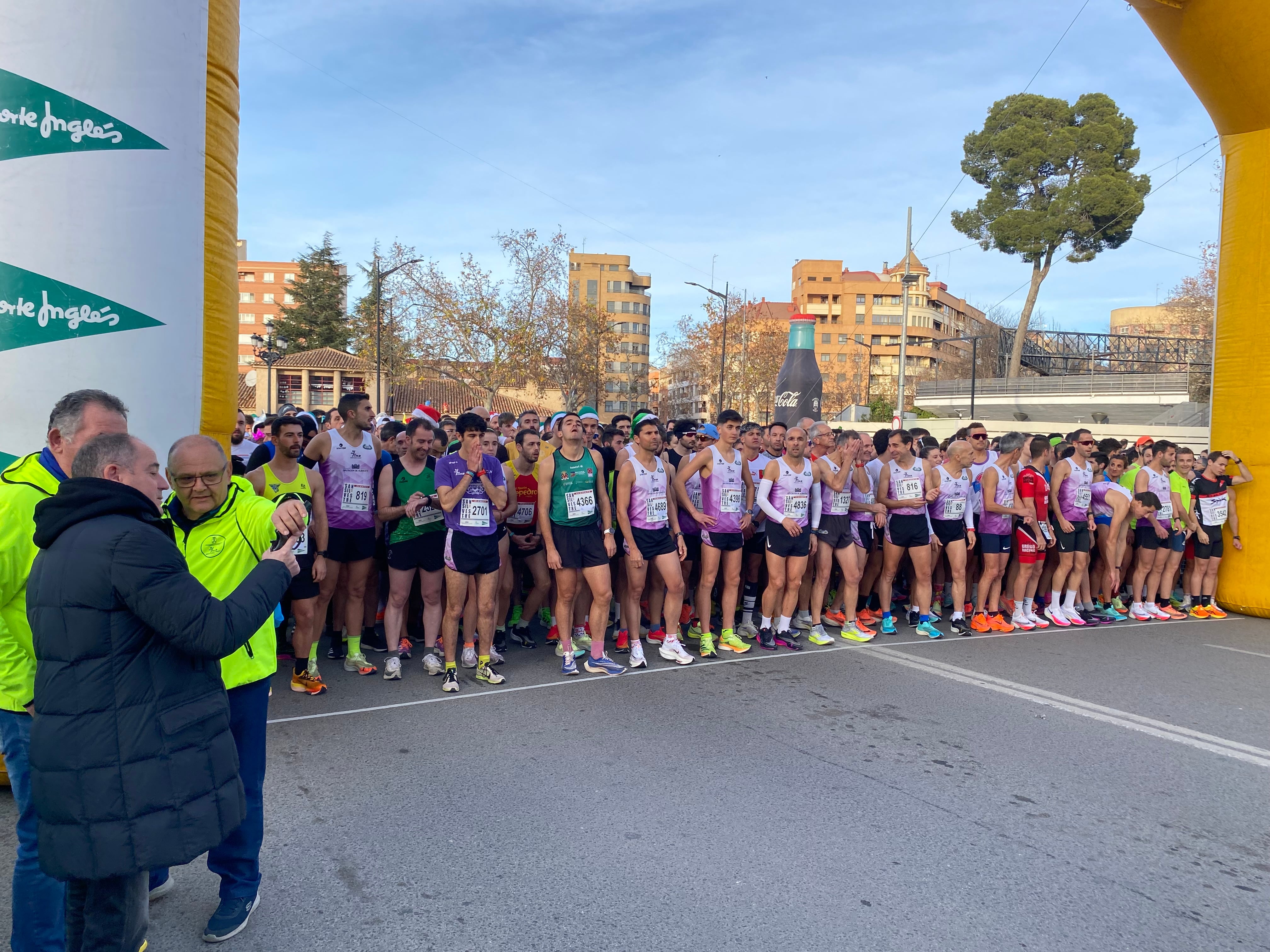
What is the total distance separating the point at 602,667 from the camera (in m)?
7.05

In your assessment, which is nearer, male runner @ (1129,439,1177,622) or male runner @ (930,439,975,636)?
male runner @ (930,439,975,636)

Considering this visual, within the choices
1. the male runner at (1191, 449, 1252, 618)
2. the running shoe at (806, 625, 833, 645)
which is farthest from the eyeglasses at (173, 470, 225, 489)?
the male runner at (1191, 449, 1252, 618)

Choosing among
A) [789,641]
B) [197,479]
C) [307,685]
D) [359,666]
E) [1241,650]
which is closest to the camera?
[197,479]

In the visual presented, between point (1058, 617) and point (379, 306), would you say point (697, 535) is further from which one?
point (379, 306)

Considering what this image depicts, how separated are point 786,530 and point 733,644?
118 centimetres

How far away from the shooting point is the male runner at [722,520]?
25.6 ft

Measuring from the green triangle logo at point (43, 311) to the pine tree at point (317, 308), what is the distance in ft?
213

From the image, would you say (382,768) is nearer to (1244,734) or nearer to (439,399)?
(1244,734)

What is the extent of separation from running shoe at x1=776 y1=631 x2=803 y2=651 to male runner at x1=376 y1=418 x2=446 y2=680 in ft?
10.6

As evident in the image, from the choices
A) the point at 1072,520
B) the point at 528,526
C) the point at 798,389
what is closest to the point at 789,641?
the point at 528,526

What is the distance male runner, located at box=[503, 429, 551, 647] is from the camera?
770 cm

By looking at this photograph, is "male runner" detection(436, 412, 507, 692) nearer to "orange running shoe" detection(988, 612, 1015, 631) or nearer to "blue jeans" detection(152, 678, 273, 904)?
"blue jeans" detection(152, 678, 273, 904)

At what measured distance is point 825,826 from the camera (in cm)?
409

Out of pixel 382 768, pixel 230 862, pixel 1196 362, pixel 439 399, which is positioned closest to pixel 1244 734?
pixel 382 768
